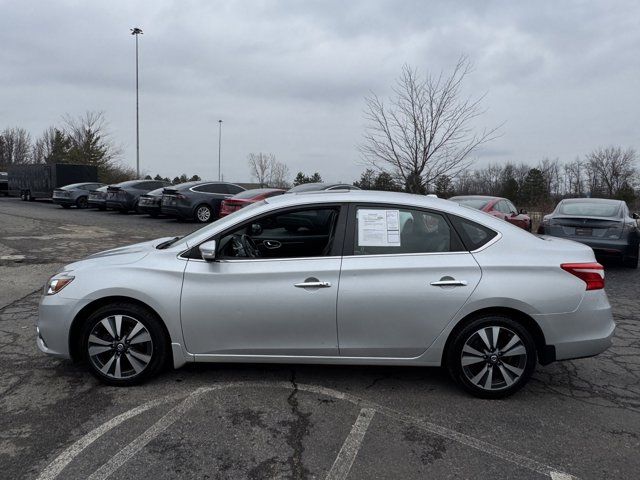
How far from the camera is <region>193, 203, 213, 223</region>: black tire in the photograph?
56.8ft

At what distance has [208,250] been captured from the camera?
3.64 meters

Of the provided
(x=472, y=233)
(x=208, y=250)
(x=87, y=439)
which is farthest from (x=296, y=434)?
(x=472, y=233)

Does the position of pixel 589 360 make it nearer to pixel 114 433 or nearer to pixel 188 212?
pixel 114 433

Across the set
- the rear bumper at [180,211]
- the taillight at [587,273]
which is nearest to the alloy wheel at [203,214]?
the rear bumper at [180,211]

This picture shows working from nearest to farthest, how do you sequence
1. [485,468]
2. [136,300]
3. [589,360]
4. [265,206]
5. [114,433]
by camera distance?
[485,468]
[114,433]
[136,300]
[265,206]
[589,360]

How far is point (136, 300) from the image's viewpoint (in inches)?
147

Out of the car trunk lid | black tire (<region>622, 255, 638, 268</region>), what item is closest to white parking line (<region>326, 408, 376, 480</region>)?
the car trunk lid

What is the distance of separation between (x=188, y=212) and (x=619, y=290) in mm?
13234

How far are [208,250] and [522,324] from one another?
7.90ft

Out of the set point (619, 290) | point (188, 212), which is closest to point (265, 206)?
point (619, 290)

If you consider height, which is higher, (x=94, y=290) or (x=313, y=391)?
(x=94, y=290)

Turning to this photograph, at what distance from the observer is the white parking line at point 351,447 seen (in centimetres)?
274

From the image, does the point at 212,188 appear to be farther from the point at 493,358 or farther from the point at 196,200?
the point at 493,358

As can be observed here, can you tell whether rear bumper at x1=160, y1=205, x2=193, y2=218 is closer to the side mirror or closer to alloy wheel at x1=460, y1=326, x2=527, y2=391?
the side mirror
